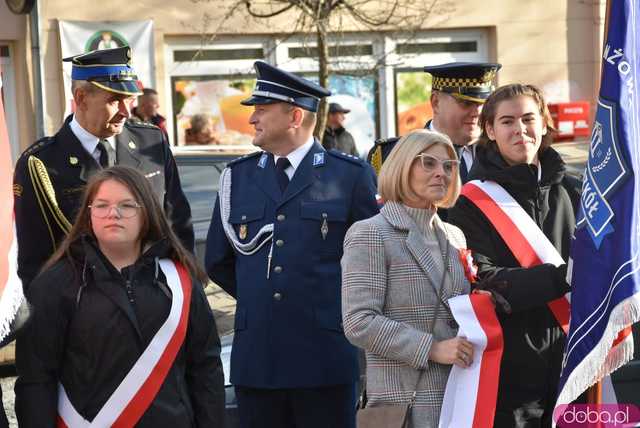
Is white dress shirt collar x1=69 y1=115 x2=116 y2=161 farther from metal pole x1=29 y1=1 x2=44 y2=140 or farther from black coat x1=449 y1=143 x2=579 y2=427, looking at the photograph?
metal pole x1=29 y1=1 x2=44 y2=140

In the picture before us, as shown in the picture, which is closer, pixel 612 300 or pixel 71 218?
pixel 612 300

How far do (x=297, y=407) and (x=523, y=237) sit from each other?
123 cm

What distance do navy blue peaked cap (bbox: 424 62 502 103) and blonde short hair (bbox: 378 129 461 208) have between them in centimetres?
164

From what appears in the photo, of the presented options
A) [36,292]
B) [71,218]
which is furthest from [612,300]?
[71,218]

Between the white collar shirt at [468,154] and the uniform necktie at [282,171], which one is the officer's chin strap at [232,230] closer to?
the uniform necktie at [282,171]

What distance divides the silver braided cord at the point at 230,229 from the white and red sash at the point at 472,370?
3.83 ft

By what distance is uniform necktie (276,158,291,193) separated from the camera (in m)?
5.38

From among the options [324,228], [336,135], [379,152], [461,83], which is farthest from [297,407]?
[336,135]

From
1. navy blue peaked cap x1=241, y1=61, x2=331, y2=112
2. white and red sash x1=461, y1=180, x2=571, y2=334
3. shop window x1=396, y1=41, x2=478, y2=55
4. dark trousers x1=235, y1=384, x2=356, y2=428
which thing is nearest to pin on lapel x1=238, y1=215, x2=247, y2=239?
navy blue peaked cap x1=241, y1=61, x2=331, y2=112

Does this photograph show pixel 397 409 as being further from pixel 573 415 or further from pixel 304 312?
pixel 304 312

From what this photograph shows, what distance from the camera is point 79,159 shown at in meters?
5.34

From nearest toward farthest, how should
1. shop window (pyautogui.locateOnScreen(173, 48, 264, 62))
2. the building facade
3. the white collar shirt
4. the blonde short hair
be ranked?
the blonde short hair → the white collar shirt → the building facade → shop window (pyautogui.locateOnScreen(173, 48, 264, 62))

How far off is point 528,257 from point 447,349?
1.87ft

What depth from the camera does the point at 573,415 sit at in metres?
4.57
